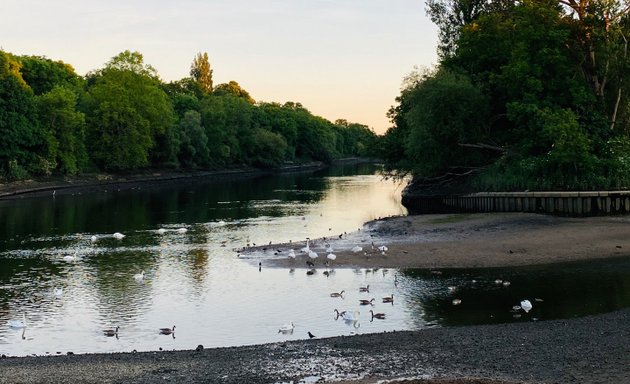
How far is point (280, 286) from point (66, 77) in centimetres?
11501

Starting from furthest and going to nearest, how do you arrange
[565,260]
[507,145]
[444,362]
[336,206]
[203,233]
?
[336,206]
[507,145]
[203,233]
[565,260]
[444,362]

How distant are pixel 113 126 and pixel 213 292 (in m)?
90.6

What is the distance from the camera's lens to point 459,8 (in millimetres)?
89438

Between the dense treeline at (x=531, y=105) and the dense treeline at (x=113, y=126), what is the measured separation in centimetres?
1852

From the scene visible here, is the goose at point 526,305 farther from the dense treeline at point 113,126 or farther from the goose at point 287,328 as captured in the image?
the dense treeline at point 113,126

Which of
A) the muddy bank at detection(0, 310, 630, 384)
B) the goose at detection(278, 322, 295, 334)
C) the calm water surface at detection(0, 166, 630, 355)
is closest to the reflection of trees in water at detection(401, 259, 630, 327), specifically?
the calm water surface at detection(0, 166, 630, 355)

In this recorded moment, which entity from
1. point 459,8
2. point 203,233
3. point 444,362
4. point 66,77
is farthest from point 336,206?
point 66,77

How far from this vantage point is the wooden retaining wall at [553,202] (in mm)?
53969

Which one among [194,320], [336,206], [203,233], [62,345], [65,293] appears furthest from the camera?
[336,206]

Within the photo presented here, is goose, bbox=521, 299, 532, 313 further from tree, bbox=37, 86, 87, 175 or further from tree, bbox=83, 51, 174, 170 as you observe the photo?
tree, bbox=83, 51, 174, 170

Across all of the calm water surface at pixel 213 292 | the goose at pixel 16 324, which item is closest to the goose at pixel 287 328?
the calm water surface at pixel 213 292

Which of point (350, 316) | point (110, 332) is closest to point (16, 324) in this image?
point (110, 332)

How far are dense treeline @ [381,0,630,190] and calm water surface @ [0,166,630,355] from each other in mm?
18069

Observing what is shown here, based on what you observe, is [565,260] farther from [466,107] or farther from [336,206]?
[336,206]
